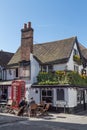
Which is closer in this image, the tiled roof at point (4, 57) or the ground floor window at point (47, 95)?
the ground floor window at point (47, 95)

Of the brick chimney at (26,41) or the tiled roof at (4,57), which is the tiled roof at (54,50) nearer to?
the brick chimney at (26,41)

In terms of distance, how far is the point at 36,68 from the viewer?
30.4 m

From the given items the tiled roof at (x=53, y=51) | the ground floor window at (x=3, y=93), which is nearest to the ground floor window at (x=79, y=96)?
the tiled roof at (x=53, y=51)

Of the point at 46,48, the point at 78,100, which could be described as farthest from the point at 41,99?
the point at 46,48

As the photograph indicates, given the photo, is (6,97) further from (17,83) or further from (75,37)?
(75,37)

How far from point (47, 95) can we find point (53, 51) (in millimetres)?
6119

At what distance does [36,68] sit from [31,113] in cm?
775

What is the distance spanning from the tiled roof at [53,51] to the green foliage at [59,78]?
1947 mm

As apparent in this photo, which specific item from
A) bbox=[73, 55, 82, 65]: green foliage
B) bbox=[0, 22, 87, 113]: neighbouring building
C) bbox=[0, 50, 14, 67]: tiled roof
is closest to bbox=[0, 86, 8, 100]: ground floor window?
bbox=[0, 22, 87, 113]: neighbouring building

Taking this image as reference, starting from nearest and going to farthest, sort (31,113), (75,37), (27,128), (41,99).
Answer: (27,128) < (31,113) < (41,99) < (75,37)

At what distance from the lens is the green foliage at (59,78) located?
27.7m

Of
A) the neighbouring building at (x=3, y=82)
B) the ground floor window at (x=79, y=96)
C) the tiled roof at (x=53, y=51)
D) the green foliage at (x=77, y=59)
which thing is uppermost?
the tiled roof at (x=53, y=51)

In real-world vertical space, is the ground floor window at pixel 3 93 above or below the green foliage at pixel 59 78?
below

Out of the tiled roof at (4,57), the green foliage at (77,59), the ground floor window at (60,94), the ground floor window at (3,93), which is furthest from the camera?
the tiled roof at (4,57)
